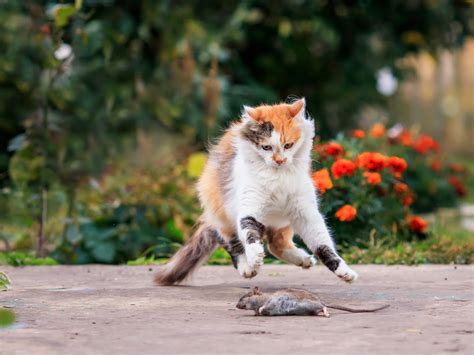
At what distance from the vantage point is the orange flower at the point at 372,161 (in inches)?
290

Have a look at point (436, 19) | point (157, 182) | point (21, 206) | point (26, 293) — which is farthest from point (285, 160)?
point (436, 19)

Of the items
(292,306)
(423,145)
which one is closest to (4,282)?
(292,306)

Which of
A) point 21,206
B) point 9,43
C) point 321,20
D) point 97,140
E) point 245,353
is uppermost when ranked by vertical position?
point 321,20

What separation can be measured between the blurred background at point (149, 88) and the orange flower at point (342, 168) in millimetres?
988

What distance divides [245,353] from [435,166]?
28.9 ft

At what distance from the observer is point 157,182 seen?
29.6ft

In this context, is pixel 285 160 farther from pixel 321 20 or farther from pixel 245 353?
pixel 321 20

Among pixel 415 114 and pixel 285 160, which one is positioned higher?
pixel 415 114

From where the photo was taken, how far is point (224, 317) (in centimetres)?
435

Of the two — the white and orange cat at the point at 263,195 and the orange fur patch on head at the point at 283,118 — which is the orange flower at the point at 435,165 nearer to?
the white and orange cat at the point at 263,195

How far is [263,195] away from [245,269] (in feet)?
1.37

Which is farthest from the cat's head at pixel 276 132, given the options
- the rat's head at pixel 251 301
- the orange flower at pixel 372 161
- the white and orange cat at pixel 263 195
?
the orange flower at pixel 372 161

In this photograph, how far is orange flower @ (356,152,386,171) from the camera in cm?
736

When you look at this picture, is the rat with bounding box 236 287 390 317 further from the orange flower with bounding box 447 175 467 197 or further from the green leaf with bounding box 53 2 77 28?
the orange flower with bounding box 447 175 467 197
